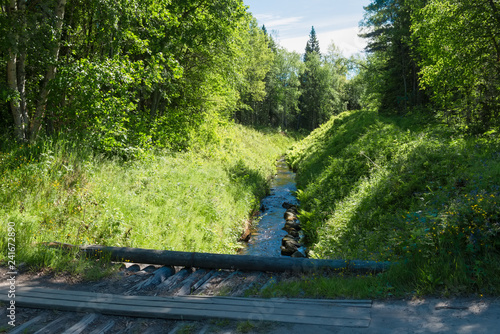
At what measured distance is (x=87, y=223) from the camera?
280 inches

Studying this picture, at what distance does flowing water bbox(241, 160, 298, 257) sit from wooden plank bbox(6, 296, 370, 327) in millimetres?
6343

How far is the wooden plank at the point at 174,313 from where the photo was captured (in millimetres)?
3686

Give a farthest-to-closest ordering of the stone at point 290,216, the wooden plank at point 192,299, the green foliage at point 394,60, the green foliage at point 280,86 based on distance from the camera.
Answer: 1. the green foliage at point 280,86
2. the green foliage at point 394,60
3. the stone at point 290,216
4. the wooden plank at point 192,299

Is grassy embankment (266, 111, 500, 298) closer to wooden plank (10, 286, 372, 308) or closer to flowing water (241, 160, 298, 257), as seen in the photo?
wooden plank (10, 286, 372, 308)

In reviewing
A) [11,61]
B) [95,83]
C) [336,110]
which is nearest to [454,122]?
[95,83]

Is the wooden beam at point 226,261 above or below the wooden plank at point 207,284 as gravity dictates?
above

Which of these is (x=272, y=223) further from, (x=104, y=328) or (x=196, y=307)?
(x=104, y=328)

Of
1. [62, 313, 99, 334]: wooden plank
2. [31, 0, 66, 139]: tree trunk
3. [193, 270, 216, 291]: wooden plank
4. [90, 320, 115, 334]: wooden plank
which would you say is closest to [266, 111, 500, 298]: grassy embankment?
[193, 270, 216, 291]: wooden plank

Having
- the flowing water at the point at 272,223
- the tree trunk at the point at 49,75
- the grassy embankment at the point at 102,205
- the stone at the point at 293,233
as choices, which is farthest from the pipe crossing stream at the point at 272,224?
the tree trunk at the point at 49,75

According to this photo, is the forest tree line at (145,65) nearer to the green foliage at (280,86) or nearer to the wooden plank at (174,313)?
the wooden plank at (174,313)

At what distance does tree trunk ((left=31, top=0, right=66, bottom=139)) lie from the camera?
9.20 metres

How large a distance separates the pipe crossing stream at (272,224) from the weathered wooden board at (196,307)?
238 inches

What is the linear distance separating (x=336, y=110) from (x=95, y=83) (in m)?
61.6

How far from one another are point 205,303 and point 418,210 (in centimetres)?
606
